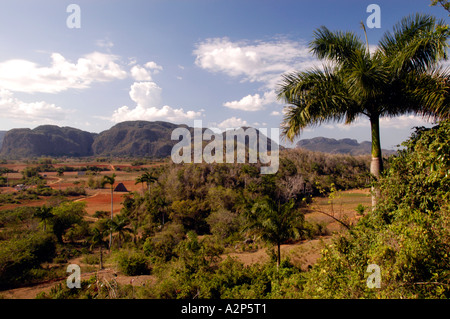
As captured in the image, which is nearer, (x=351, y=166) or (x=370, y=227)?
(x=370, y=227)

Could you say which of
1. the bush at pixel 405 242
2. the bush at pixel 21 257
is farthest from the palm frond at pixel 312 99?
the bush at pixel 21 257

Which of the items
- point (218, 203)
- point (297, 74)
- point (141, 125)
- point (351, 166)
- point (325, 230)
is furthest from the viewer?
point (141, 125)

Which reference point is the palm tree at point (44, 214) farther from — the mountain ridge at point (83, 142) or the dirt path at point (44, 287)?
the mountain ridge at point (83, 142)

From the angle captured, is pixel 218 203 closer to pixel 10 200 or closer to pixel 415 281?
pixel 415 281

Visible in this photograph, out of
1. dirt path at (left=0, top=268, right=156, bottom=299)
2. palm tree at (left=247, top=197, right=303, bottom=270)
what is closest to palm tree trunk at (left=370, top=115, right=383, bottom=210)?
palm tree at (left=247, top=197, right=303, bottom=270)

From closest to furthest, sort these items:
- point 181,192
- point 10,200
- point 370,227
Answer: point 370,227 < point 181,192 < point 10,200

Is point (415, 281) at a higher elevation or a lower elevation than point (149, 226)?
higher

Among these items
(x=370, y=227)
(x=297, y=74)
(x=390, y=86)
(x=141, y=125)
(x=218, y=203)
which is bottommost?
(x=218, y=203)

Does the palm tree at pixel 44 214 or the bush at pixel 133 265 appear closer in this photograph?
the bush at pixel 133 265

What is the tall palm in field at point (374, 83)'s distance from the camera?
5367 mm

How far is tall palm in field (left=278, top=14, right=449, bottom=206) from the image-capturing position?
537cm
